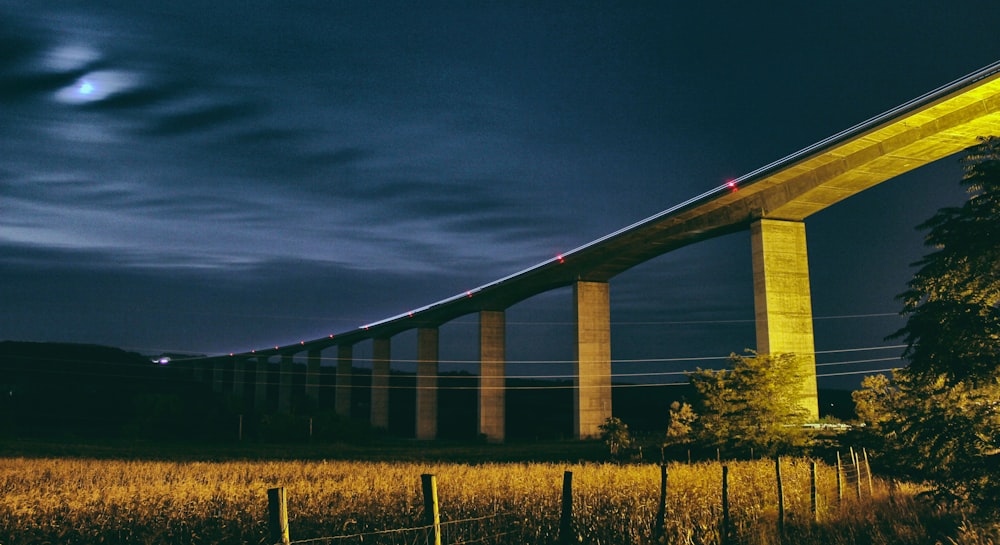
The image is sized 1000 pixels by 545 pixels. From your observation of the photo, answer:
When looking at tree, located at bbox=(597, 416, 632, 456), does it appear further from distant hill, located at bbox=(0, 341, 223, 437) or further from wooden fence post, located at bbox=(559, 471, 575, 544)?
distant hill, located at bbox=(0, 341, 223, 437)

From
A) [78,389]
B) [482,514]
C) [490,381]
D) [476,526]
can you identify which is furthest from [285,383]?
[476,526]

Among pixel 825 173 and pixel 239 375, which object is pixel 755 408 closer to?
pixel 825 173

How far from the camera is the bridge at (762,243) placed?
108ft

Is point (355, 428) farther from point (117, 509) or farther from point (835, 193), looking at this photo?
point (117, 509)

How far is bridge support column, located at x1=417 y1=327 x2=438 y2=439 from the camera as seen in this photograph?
78.8 m

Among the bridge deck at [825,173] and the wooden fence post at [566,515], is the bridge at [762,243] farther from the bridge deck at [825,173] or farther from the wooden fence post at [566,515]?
the wooden fence post at [566,515]

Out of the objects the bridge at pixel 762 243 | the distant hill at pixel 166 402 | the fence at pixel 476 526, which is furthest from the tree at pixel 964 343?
the distant hill at pixel 166 402

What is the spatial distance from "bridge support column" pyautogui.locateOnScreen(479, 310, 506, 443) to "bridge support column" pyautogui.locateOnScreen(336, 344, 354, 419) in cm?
2758

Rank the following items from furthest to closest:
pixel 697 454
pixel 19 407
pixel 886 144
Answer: pixel 19 407
pixel 697 454
pixel 886 144

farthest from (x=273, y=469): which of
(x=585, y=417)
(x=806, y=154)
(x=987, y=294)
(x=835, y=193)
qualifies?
(x=585, y=417)

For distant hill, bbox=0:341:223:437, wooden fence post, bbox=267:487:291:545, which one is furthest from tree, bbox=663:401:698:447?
distant hill, bbox=0:341:223:437

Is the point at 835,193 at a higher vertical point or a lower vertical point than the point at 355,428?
higher

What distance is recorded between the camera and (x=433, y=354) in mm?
79875

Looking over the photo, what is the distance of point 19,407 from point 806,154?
98.1 m
